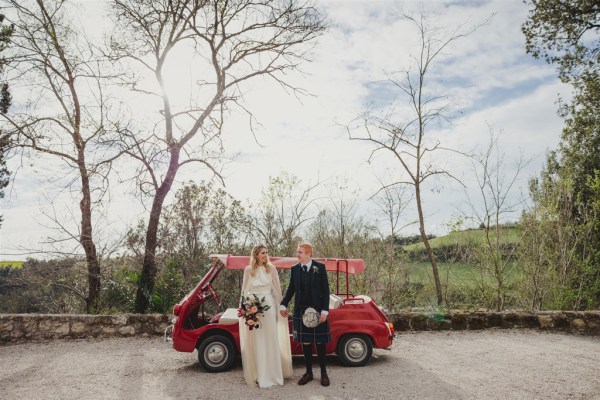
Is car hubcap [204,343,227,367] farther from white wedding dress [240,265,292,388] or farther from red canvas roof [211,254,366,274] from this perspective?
red canvas roof [211,254,366,274]

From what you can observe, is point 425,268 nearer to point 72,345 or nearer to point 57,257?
point 72,345

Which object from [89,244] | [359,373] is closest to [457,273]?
[359,373]

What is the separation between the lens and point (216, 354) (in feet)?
21.3

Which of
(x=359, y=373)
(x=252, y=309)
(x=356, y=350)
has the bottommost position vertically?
(x=359, y=373)

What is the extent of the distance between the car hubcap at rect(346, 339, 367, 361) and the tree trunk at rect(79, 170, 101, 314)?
9.00 m

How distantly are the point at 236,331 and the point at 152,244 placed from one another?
6.56 meters

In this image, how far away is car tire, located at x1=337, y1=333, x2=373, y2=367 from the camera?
6.63 m

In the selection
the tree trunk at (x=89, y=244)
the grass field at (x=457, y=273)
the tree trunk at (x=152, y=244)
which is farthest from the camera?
the tree trunk at (x=89, y=244)

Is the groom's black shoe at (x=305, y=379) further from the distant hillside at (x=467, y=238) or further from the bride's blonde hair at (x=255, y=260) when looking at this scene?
the distant hillside at (x=467, y=238)

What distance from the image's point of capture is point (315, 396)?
210 inches

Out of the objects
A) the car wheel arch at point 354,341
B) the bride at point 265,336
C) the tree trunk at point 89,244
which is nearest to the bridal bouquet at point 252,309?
the bride at point 265,336

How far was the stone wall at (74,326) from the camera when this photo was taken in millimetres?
9133

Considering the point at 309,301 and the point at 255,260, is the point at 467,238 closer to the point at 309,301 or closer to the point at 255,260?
the point at 309,301

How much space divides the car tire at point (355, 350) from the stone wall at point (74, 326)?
14.9 feet
